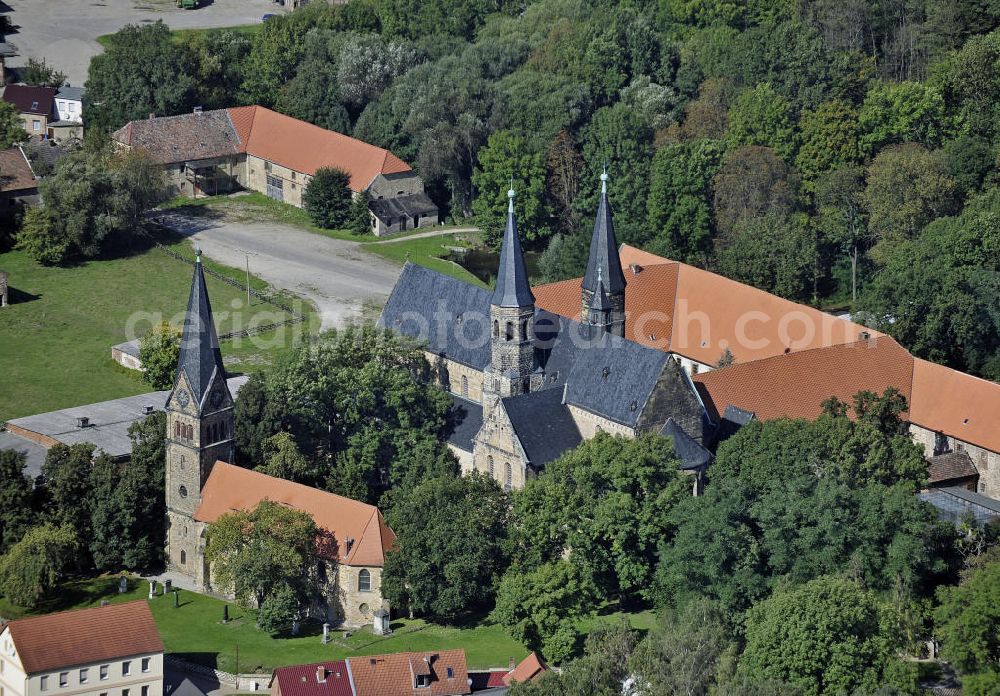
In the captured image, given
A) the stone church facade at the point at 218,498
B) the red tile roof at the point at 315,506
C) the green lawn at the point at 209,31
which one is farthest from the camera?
the green lawn at the point at 209,31

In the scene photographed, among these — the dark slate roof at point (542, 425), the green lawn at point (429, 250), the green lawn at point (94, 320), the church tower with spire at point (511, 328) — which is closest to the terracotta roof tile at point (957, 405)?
the dark slate roof at point (542, 425)

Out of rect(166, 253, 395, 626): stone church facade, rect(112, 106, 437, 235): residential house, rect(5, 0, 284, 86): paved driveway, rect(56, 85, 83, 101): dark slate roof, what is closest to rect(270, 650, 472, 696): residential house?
rect(166, 253, 395, 626): stone church facade

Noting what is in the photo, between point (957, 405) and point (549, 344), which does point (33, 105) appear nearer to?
point (549, 344)

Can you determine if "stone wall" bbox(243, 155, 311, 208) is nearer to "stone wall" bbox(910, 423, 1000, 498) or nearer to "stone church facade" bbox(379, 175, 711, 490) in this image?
"stone church facade" bbox(379, 175, 711, 490)

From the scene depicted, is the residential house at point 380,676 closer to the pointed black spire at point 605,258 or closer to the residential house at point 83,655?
the residential house at point 83,655

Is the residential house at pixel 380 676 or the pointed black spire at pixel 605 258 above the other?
the pointed black spire at pixel 605 258
